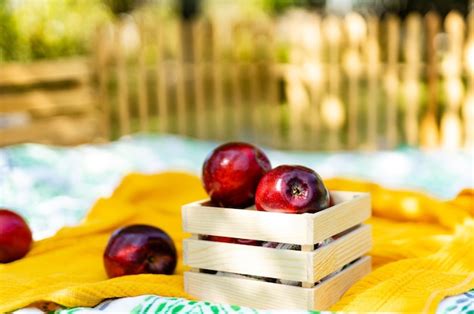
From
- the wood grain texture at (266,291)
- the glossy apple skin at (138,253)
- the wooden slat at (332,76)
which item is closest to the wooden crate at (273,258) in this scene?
the wood grain texture at (266,291)

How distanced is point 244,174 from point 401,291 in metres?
0.61

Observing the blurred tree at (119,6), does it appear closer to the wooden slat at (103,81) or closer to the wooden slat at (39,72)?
the wooden slat at (103,81)

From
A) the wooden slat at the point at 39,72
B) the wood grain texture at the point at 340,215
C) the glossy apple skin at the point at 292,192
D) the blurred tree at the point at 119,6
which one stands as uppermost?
the blurred tree at the point at 119,6

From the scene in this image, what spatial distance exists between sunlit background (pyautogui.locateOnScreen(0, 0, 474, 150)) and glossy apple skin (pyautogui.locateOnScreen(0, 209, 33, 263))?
3860mm

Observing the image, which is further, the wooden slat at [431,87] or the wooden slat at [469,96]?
the wooden slat at [431,87]

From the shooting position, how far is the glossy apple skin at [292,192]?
2344 mm

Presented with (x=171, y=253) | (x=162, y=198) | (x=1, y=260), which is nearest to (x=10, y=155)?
(x=162, y=198)

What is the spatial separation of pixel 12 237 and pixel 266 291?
1.10 m

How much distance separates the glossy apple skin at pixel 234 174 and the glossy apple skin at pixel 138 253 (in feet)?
0.79

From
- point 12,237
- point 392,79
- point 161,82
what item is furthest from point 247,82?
point 12,237

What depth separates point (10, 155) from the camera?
4.93 metres

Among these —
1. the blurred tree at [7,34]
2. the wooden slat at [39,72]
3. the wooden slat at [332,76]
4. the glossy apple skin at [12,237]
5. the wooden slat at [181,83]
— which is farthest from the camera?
the blurred tree at [7,34]

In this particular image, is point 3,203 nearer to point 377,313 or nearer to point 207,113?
point 377,313

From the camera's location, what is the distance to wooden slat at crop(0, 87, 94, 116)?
706 centimetres
